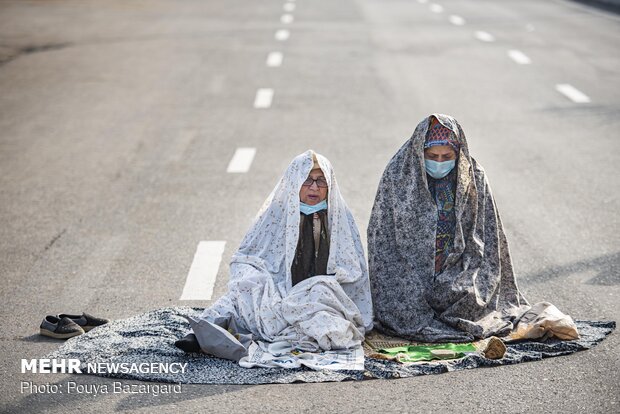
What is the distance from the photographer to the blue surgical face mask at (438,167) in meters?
7.85

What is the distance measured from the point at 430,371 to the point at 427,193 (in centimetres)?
158

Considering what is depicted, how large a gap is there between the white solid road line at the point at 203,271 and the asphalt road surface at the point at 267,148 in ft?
0.29

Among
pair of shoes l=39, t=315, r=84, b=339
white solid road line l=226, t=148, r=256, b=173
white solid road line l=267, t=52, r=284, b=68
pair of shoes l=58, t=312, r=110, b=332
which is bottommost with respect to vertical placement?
white solid road line l=267, t=52, r=284, b=68

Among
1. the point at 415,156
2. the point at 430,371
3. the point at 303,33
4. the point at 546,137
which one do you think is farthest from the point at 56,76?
the point at 430,371

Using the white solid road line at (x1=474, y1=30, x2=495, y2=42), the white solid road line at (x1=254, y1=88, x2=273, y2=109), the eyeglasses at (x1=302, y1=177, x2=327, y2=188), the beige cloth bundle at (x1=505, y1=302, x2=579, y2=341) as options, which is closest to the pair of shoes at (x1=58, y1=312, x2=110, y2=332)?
the eyeglasses at (x1=302, y1=177, x2=327, y2=188)

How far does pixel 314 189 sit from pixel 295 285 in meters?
0.70

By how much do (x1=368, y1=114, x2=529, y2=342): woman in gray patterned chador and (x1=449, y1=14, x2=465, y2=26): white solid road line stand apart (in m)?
19.0

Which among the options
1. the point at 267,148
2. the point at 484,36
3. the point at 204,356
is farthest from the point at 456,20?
the point at 204,356

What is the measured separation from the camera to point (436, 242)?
789 centimetres

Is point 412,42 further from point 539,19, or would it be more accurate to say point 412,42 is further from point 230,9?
point 230,9

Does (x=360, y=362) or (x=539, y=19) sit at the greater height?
(x=360, y=362)

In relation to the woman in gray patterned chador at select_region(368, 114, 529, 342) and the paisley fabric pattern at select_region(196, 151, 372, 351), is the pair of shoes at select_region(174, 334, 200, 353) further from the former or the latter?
the woman in gray patterned chador at select_region(368, 114, 529, 342)

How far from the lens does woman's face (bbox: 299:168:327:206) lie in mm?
7707

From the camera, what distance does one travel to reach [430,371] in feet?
22.2
